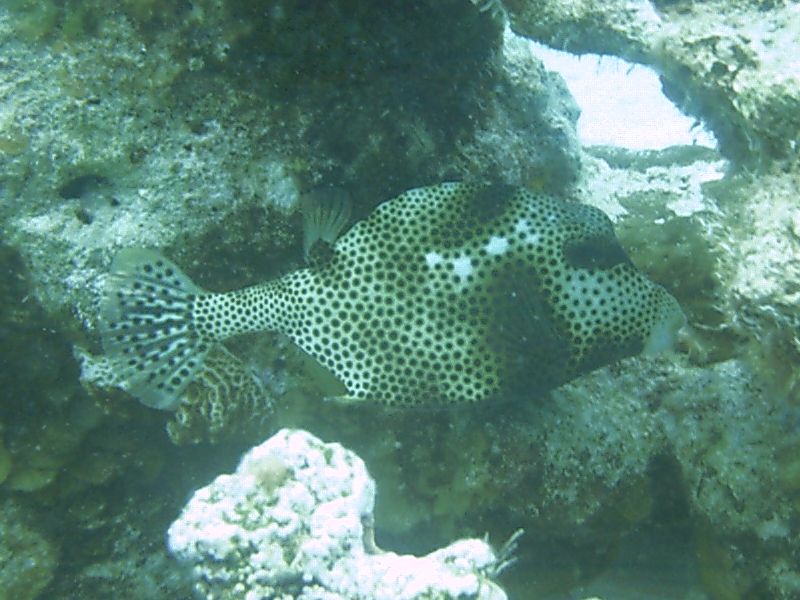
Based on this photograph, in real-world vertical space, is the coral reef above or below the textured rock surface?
below

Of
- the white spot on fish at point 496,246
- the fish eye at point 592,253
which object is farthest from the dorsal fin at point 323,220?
the fish eye at point 592,253

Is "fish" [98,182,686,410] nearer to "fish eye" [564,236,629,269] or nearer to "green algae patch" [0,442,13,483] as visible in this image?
"fish eye" [564,236,629,269]

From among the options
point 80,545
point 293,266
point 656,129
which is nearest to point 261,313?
point 293,266

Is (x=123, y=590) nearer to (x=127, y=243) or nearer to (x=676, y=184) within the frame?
(x=127, y=243)

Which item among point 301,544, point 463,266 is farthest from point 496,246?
point 301,544

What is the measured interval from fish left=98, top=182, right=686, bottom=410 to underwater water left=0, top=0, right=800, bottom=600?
0.01 m

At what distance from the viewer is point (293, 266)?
11.7 ft

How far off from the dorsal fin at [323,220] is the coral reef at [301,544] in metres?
0.95

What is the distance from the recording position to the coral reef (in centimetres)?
290

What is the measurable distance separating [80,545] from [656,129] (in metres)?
8.55

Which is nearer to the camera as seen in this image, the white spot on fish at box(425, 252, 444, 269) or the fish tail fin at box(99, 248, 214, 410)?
the fish tail fin at box(99, 248, 214, 410)

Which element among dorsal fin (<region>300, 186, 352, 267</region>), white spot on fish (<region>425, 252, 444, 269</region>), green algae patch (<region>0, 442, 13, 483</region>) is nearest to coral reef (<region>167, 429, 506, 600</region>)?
dorsal fin (<region>300, 186, 352, 267</region>)

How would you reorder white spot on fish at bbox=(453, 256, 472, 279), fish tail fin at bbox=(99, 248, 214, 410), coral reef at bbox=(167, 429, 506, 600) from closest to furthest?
1. coral reef at bbox=(167, 429, 506, 600)
2. fish tail fin at bbox=(99, 248, 214, 410)
3. white spot on fish at bbox=(453, 256, 472, 279)

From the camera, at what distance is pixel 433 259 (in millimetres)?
3217
